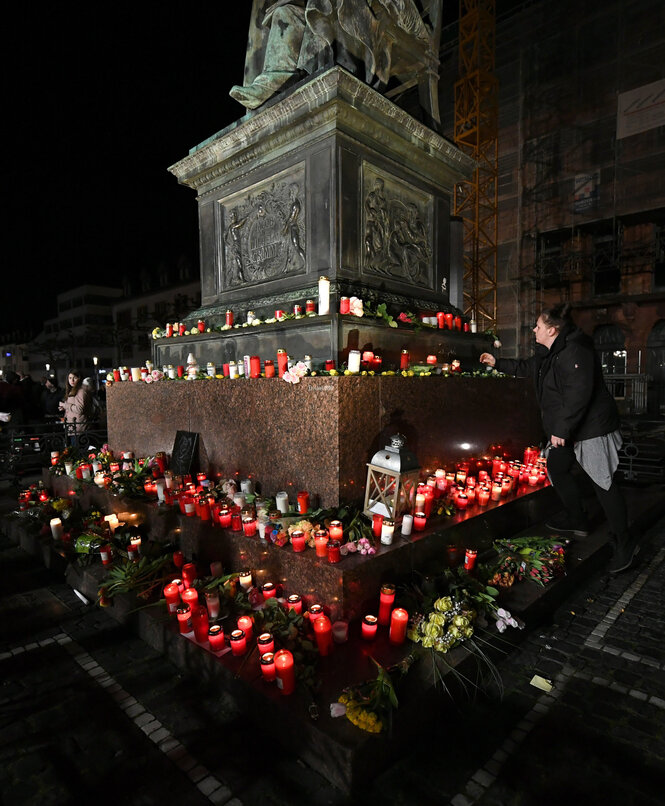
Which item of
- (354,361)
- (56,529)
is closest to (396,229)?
(354,361)

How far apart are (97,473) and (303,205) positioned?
3.91 metres

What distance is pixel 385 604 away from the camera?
8.57 ft

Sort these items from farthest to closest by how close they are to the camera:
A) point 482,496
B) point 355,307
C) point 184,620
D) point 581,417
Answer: point 355,307 < point 482,496 < point 581,417 < point 184,620

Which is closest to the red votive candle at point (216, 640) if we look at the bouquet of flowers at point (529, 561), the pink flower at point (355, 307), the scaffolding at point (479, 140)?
the bouquet of flowers at point (529, 561)

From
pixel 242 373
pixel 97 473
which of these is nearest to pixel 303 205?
pixel 242 373

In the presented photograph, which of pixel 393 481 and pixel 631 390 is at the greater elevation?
pixel 631 390

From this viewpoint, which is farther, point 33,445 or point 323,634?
point 33,445

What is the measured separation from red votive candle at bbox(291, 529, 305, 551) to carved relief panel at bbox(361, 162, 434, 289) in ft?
10.2

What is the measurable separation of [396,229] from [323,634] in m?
4.61

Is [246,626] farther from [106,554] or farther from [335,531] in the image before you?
[106,554]

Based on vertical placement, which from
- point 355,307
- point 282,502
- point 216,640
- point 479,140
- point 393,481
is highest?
point 479,140

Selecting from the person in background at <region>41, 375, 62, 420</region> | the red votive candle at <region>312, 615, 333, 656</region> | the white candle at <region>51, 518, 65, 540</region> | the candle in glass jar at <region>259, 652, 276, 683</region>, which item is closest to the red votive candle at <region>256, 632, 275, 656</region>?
the candle in glass jar at <region>259, 652, 276, 683</region>

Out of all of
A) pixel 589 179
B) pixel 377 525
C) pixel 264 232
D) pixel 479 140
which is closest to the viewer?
pixel 377 525

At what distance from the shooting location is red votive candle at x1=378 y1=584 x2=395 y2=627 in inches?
102
